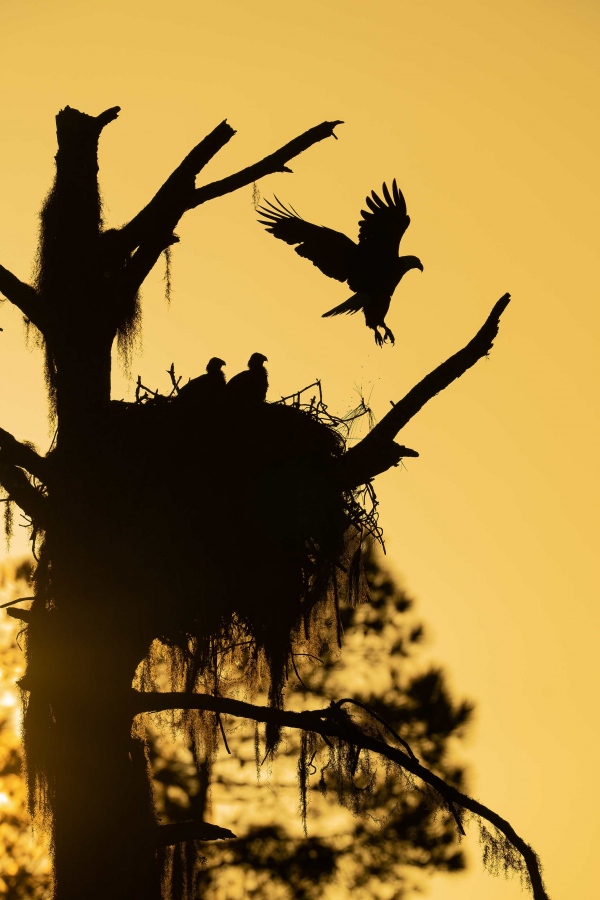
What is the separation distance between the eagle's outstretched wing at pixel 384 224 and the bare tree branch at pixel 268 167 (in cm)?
165

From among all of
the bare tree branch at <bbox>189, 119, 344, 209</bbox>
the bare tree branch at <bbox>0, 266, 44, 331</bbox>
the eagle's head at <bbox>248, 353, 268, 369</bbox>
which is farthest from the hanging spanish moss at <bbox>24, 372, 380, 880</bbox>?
the eagle's head at <bbox>248, 353, 268, 369</bbox>

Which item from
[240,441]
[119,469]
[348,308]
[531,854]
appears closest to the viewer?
[531,854]

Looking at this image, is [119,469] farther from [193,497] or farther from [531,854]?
[531,854]

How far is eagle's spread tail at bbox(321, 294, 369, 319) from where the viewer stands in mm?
9562

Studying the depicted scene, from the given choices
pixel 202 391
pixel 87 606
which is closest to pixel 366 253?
pixel 202 391

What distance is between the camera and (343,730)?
263 inches

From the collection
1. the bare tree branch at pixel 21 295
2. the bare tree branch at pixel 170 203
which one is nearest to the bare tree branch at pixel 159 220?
the bare tree branch at pixel 170 203

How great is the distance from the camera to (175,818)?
13766 millimetres

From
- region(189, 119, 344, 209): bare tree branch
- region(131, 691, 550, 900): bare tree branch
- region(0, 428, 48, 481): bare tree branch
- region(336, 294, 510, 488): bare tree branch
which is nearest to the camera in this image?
region(131, 691, 550, 900): bare tree branch

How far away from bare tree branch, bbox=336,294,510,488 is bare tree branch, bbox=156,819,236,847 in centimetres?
186

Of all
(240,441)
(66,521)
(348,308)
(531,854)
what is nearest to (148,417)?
(240,441)

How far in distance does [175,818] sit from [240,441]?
6.99 meters

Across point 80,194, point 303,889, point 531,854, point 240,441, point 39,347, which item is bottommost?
point 531,854

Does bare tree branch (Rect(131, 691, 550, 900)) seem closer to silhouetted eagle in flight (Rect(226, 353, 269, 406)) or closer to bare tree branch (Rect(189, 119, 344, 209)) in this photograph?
silhouetted eagle in flight (Rect(226, 353, 269, 406))
